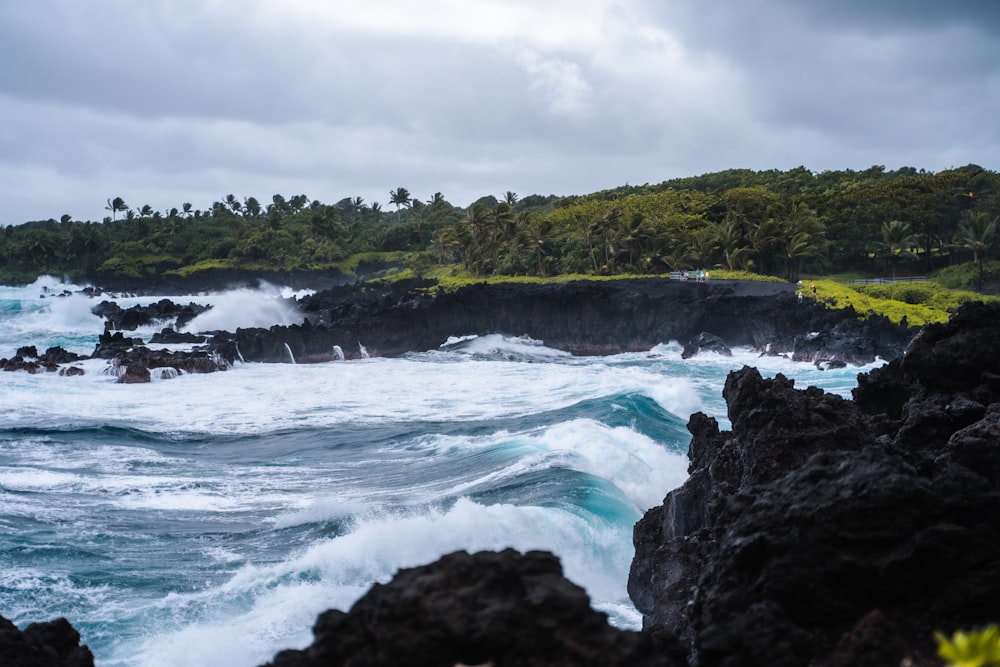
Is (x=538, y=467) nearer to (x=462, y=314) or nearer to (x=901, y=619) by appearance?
(x=901, y=619)

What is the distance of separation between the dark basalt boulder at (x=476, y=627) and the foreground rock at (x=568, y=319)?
98.1 feet

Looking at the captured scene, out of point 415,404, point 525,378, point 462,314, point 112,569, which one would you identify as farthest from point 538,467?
point 462,314

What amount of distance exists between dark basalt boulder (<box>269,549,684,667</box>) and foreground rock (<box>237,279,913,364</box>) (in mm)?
29886

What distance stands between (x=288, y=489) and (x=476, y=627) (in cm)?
1114

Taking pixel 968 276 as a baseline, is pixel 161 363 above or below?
below

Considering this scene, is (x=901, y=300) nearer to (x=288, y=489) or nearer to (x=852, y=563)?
(x=288, y=489)

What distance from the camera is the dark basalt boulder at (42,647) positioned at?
518 cm

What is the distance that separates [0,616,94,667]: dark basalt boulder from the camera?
17.0 feet

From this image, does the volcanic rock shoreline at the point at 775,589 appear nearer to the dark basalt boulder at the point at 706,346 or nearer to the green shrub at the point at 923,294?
the dark basalt boulder at the point at 706,346

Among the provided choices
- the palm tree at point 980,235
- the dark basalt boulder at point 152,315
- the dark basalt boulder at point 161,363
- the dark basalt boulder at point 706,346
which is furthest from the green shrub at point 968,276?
the dark basalt boulder at point 152,315

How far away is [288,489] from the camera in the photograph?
14359 millimetres

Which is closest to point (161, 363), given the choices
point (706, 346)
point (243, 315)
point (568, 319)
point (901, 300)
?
point (568, 319)

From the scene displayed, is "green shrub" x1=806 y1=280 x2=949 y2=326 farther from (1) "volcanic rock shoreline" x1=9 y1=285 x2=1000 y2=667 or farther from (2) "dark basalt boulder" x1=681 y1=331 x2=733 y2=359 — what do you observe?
(1) "volcanic rock shoreline" x1=9 y1=285 x2=1000 y2=667

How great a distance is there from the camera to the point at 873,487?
5145 mm
